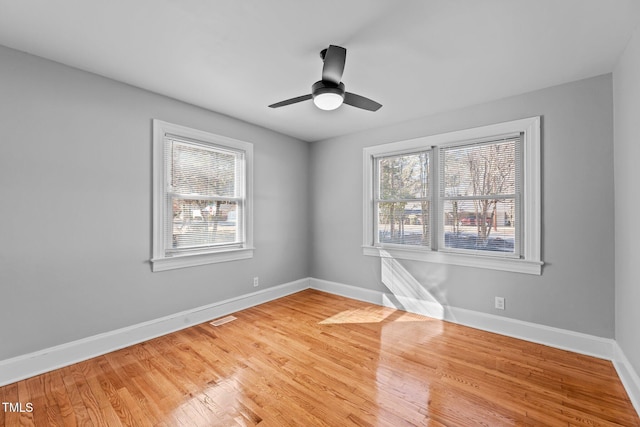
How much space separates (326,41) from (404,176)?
230cm

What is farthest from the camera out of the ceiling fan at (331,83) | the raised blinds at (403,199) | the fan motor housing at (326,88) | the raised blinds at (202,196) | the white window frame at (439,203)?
the raised blinds at (403,199)

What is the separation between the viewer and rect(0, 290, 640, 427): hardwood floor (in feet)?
6.03

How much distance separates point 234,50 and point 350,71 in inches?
39.6

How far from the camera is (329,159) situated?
15.4ft

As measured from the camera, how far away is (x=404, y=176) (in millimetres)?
3939

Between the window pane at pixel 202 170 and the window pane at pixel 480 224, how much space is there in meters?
2.86

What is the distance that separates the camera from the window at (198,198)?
3074 millimetres

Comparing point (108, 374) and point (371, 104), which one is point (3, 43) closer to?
point (108, 374)

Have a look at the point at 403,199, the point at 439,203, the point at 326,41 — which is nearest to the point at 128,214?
the point at 326,41

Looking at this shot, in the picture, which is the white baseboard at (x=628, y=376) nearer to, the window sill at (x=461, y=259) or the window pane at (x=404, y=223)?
the window sill at (x=461, y=259)

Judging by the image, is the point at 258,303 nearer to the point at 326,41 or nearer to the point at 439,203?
the point at 439,203

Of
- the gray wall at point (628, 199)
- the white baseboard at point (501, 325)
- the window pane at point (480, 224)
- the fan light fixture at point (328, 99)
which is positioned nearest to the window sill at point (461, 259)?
the window pane at point (480, 224)

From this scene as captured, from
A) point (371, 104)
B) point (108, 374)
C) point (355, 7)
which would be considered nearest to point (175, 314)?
point (108, 374)

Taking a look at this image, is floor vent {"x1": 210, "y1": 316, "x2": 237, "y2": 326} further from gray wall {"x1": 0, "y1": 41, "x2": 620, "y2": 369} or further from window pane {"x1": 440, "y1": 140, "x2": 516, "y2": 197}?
window pane {"x1": 440, "y1": 140, "x2": 516, "y2": 197}
